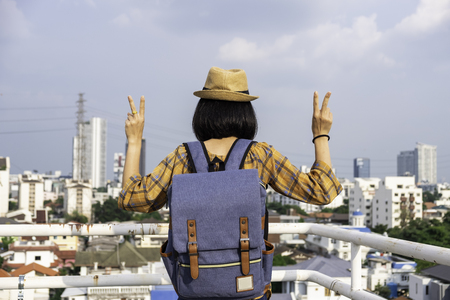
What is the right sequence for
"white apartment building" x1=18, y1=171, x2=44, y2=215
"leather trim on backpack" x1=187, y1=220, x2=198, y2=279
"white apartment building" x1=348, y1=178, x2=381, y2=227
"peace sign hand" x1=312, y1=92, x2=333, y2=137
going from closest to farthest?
1. "leather trim on backpack" x1=187, y1=220, x2=198, y2=279
2. "peace sign hand" x1=312, y1=92, x2=333, y2=137
3. "white apartment building" x1=348, y1=178, x2=381, y2=227
4. "white apartment building" x1=18, y1=171, x2=44, y2=215

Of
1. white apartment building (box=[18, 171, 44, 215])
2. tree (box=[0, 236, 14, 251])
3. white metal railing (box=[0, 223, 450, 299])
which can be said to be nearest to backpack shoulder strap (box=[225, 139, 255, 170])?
white metal railing (box=[0, 223, 450, 299])

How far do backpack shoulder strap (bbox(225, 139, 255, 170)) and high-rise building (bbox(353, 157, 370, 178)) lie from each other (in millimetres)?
178670

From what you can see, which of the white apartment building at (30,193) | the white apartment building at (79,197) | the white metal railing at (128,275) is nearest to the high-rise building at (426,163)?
the white apartment building at (79,197)

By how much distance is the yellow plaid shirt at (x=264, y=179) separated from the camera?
1.35 metres

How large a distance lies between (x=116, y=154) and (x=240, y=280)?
5974 inches

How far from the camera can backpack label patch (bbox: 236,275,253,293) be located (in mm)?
1229

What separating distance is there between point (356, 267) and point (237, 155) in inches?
32.3

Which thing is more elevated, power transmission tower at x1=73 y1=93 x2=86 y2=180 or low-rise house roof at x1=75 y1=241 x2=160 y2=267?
power transmission tower at x1=73 y1=93 x2=86 y2=180

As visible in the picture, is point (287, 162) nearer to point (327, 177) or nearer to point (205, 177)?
point (327, 177)

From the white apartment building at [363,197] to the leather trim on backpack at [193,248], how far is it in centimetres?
4568

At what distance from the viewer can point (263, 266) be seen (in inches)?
51.5

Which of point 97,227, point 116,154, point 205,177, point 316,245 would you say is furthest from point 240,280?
point 116,154

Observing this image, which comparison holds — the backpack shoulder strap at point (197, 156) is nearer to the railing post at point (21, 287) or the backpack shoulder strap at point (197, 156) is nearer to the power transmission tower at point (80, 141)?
the railing post at point (21, 287)

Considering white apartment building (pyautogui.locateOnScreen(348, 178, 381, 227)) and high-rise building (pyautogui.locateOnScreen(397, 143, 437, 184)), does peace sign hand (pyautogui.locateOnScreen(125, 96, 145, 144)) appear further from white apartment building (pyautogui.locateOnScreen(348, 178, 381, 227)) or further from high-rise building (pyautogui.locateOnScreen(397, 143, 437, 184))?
high-rise building (pyautogui.locateOnScreen(397, 143, 437, 184))
